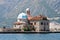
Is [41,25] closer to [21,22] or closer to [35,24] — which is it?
[35,24]

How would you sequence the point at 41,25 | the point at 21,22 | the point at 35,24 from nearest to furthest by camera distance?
the point at 41,25 → the point at 21,22 → the point at 35,24

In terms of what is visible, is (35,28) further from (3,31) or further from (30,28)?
(3,31)

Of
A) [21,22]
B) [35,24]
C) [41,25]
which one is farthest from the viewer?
[35,24]

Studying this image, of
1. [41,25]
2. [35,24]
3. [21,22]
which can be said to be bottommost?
[41,25]

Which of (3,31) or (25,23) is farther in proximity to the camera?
(25,23)

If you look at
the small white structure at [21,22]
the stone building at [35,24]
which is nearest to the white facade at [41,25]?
the stone building at [35,24]

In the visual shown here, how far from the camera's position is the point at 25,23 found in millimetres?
100188

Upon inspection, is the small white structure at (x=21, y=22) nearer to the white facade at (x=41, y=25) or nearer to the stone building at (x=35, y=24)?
the stone building at (x=35, y=24)

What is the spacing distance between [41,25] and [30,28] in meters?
3.33

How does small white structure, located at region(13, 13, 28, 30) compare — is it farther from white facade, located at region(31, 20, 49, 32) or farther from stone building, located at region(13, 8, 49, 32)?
white facade, located at region(31, 20, 49, 32)

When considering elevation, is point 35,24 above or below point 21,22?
below

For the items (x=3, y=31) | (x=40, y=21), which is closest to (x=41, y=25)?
(x=40, y=21)

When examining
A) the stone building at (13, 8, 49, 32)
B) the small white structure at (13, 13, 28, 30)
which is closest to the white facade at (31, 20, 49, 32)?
the stone building at (13, 8, 49, 32)

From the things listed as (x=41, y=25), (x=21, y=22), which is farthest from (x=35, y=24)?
(x=21, y=22)
